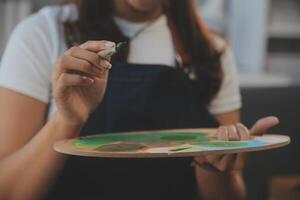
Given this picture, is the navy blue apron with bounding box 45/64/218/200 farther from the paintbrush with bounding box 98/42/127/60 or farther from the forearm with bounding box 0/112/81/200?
the paintbrush with bounding box 98/42/127/60

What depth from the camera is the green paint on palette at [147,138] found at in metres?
0.70

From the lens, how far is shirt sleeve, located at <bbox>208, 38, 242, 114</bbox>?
3.70 feet

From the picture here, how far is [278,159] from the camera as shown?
1.65 meters

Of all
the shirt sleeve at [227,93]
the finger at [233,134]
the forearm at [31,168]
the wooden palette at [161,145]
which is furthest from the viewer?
the shirt sleeve at [227,93]

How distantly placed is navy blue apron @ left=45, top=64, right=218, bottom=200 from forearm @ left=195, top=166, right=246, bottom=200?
0.05 metres

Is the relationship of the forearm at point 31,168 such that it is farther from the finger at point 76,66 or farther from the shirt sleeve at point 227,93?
the shirt sleeve at point 227,93

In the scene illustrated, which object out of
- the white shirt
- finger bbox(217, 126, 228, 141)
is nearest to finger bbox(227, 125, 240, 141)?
finger bbox(217, 126, 228, 141)

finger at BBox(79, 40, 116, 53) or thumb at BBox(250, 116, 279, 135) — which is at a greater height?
finger at BBox(79, 40, 116, 53)

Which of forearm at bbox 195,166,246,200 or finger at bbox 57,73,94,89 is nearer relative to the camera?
finger at bbox 57,73,94,89

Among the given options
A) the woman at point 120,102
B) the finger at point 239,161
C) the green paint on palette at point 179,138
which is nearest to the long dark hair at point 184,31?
the woman at point 120,102

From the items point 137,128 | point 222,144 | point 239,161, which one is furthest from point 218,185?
point 222,144

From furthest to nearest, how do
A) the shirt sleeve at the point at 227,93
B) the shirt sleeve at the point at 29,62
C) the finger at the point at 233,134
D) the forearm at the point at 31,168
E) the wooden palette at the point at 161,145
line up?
the shirt sleeve at the point at 227,93
the shirt sleeve at the point at 29,62
the forearm at the point at 31,168
the finger at the point at 233,134
the wooden palette at the point at 161,145

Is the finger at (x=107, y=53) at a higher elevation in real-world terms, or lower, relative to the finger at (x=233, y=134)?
higher

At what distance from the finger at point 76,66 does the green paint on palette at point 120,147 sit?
0.11m
